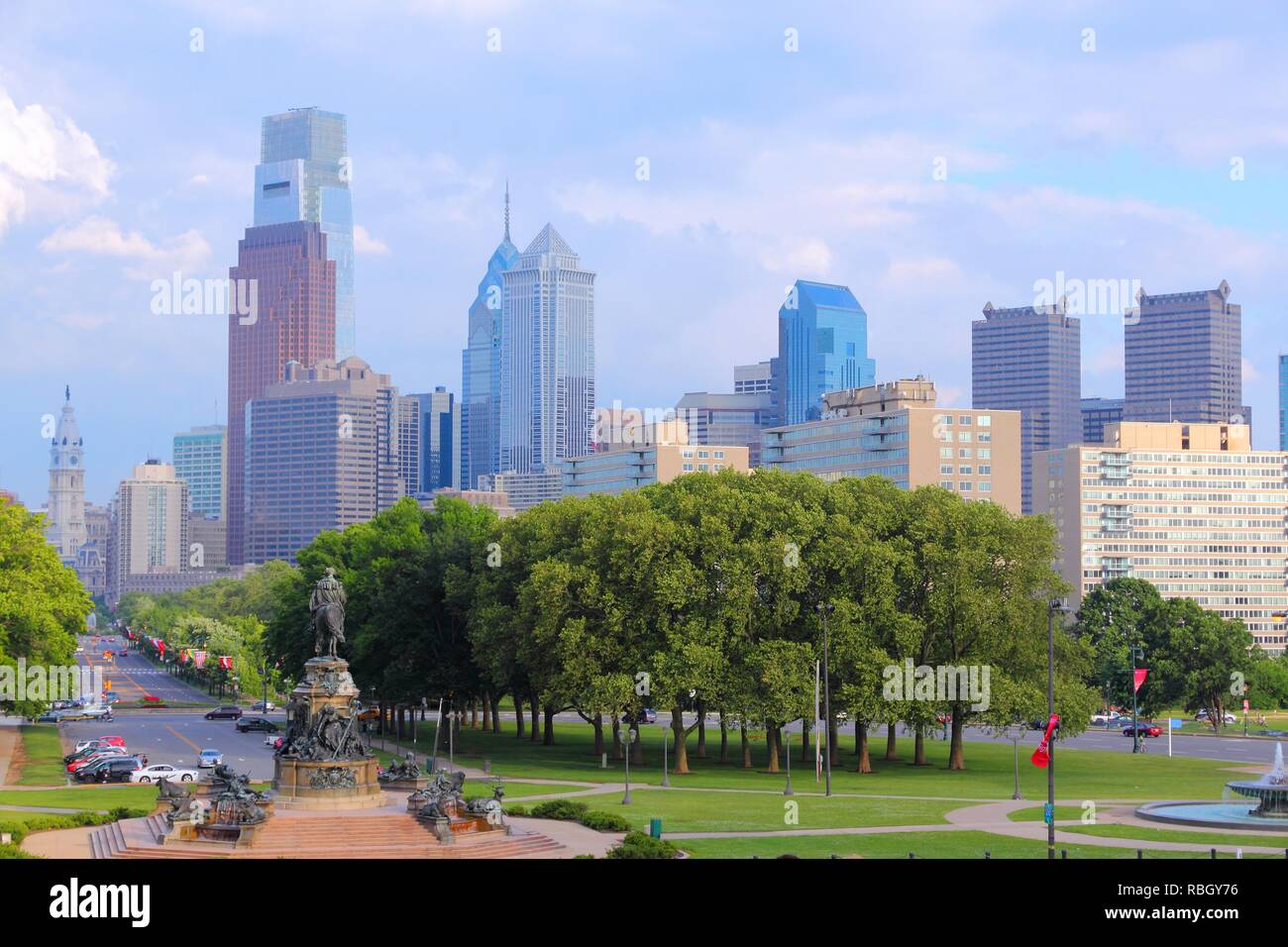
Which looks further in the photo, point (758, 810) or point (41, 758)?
point (41, 758)

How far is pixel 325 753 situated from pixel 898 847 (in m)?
19.3

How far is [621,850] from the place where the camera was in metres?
47.9

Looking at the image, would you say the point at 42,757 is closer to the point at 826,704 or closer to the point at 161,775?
the point at 161,775

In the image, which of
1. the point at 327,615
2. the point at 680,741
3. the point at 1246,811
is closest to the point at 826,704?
the point at 680,741

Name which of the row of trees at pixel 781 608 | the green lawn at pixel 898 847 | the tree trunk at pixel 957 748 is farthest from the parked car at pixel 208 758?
the green lawn at pixel 898 847

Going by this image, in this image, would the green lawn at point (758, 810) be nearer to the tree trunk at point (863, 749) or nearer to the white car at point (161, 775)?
the tree trunk at point (863, 749)

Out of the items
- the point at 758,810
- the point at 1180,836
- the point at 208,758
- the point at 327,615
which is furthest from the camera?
the point at 208,758

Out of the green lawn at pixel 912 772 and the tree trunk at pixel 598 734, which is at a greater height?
the tree trunk at pixel 598 734

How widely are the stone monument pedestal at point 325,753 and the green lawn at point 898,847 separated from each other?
1164cm

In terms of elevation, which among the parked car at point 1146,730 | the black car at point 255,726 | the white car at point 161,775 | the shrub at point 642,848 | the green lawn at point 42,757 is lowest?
the parked car at point 1146,730

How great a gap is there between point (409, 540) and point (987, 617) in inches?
1698

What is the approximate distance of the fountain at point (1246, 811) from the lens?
58713mm

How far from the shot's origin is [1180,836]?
55.8 metres

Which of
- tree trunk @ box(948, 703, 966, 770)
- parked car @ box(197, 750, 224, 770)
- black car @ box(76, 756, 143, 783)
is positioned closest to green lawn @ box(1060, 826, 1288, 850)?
tree trunk @ box(948, 703, 966, 770)
